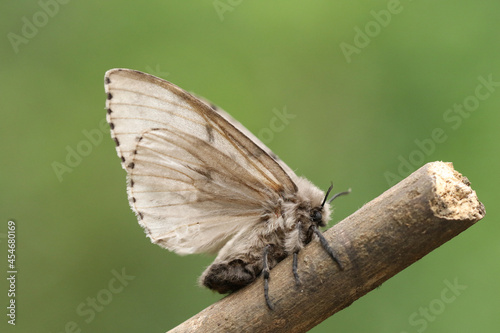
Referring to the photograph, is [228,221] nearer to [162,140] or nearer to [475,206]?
[162,140]

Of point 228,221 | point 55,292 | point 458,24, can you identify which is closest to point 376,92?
point 458,24

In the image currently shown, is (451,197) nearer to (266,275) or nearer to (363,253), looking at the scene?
(363,253)
